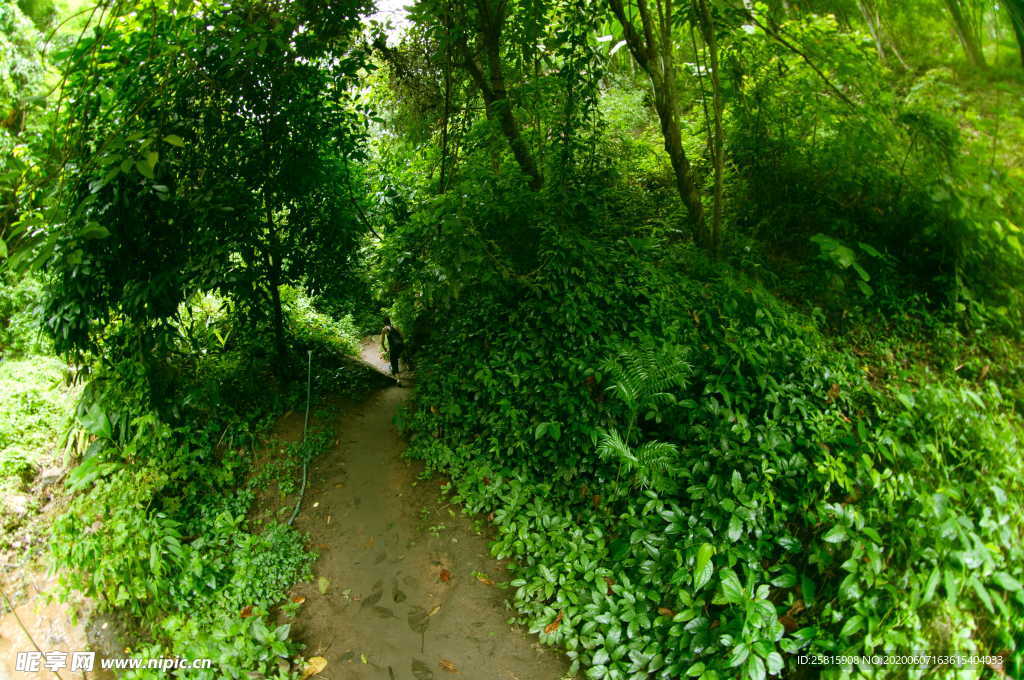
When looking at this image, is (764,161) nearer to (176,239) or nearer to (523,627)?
(523,627)

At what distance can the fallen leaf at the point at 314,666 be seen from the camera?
3562mm

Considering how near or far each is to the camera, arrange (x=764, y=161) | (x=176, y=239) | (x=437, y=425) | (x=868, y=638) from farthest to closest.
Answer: (x=764, y=161) < (x=437, y=425) < (x=176, y=239) < (x=868, y=638)

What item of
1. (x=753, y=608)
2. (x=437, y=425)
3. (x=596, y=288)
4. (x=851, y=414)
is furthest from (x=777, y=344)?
(x=437, y=425)

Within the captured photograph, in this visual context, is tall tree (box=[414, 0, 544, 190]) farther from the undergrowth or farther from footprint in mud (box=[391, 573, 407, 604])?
footprint in mud (box=[391, 573, 407, 604])

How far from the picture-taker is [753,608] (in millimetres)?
2949

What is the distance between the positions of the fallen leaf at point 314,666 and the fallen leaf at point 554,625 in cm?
162

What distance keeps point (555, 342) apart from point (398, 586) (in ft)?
8.18

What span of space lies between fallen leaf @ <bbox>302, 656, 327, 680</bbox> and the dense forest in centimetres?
6

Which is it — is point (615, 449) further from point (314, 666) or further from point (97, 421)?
point (97, 421)

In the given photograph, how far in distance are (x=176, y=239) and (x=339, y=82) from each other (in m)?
2.34

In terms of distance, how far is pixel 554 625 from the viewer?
3586 mm

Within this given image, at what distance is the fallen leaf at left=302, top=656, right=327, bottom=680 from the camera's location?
3562 millimetres

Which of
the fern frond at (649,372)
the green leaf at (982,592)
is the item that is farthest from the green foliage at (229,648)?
the green leaf at (982,592)

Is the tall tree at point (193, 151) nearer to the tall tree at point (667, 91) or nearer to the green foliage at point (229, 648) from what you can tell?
the green foliage at point (229, 648)
